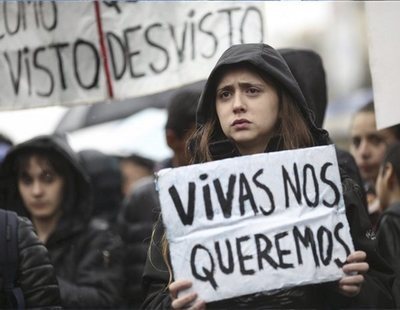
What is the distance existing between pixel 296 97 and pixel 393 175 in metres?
1.73

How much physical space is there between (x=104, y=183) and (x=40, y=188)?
310cm

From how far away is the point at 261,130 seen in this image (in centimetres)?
477

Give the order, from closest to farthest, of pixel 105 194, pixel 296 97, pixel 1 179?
pixel 296 97 < pixel 1 179 < pixel 105 194

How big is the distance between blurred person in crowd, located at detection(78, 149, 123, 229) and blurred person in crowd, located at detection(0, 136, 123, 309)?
284 cm

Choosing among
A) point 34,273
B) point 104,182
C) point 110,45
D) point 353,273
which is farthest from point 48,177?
point 104,182

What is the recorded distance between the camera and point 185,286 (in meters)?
4.44

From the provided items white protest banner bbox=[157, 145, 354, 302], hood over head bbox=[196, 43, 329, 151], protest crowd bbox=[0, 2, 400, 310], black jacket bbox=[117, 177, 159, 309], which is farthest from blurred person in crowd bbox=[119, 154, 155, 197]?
white protest banner bbox=[157, 145, 354, 302]

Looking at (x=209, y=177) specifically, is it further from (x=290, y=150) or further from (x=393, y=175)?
(x=393, y=175)

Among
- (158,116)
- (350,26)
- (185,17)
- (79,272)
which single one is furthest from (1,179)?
(350,26)

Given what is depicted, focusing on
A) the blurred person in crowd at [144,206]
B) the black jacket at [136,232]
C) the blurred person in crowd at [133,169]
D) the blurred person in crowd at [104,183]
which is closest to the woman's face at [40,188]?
the blurred person in crowd at [144,206]

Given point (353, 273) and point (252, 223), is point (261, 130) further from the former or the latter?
point (353, 273)

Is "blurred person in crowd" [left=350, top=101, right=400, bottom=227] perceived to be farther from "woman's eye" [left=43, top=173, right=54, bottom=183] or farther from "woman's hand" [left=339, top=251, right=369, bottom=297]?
"woman's hand" [left=339, top=251, right=369, bottom=297]

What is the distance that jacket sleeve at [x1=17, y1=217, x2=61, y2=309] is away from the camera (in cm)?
527

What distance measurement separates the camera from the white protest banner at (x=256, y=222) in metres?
4.51
